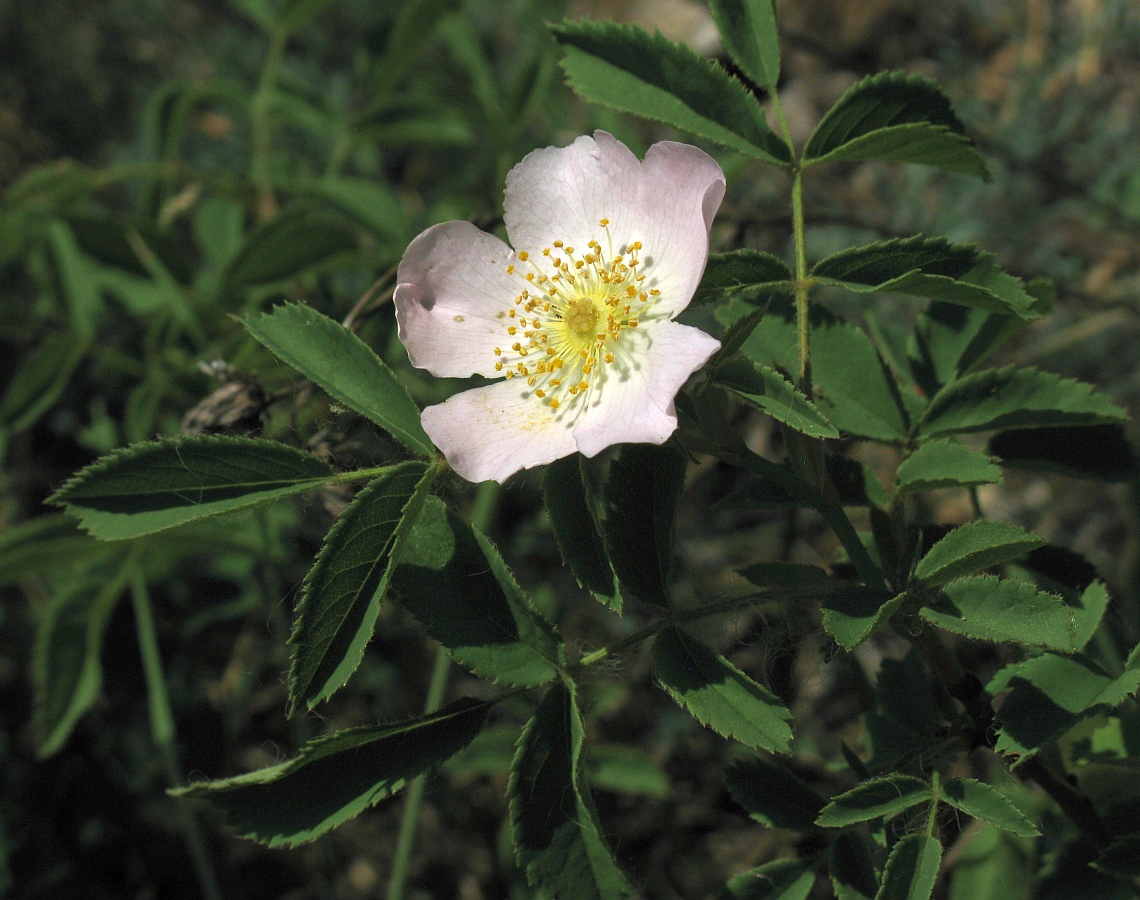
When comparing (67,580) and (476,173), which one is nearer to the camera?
(67,580)

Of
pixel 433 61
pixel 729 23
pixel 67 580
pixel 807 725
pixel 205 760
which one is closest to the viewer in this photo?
pixel 729 23

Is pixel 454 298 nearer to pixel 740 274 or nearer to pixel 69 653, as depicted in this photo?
pixel 740 274

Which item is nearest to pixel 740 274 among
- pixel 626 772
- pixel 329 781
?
pixel 329 781

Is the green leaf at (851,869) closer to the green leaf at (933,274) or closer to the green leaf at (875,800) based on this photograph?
the green leaf at (875,800)

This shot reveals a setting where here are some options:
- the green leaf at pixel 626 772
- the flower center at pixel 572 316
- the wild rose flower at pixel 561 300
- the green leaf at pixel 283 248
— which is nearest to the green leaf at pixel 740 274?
the wild rose flower at pixel 561 300

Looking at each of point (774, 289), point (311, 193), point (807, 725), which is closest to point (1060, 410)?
point (774, 289)

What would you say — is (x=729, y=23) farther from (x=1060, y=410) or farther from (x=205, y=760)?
(x=205, y=760)

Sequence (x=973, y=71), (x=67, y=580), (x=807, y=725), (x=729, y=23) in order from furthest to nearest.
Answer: (x=973, y=71), (x=807, y=725), (x=67, y=580), (x=729, y=23)
